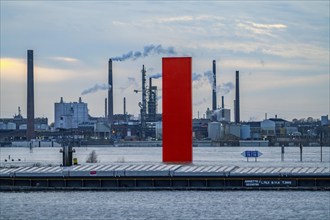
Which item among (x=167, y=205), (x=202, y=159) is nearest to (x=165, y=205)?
(x=167, y=205)

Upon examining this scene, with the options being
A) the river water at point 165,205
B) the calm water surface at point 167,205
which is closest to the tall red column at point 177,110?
the river water at point 165,205

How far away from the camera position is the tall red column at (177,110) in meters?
78.0

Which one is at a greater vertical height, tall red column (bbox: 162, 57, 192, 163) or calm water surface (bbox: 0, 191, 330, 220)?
tall red column (bbox: 162, 57, 192, 163)

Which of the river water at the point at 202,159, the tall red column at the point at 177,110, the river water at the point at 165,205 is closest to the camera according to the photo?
the river water at the point at 165,205

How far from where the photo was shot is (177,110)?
78500 millimetres

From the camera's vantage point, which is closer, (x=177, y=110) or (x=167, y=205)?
(x=167, y=205)

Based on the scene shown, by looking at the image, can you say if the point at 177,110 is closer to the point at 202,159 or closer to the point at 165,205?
the point at 165,205

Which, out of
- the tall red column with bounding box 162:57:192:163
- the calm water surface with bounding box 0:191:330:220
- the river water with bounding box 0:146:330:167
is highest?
the tall red column with bounding box 162:57:192:163

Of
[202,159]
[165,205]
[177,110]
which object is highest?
[177,110]

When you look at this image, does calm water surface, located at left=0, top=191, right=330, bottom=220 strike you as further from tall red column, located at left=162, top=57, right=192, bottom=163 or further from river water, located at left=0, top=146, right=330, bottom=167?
river water, located at left=0, top=146, right=330, bottom=167

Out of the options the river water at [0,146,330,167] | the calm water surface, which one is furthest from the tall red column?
the calm water surface

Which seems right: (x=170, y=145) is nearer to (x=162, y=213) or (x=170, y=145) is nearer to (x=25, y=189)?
(x=25, y=189)

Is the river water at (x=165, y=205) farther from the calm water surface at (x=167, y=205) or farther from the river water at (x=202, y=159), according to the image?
the river water at (x=202, y=159)

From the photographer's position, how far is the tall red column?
78000 millimetres
